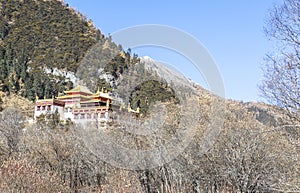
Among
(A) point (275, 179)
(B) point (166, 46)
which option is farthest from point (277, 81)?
(A) point (275, 179)

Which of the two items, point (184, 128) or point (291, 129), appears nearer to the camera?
point (291, 129)

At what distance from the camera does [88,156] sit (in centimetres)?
1545

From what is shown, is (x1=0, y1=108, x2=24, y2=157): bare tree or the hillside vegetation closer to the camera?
the hillside vegetation

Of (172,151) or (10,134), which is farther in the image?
(10,134)

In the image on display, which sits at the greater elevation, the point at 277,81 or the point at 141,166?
the point at 277,81

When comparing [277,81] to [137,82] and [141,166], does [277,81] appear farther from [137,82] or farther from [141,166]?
[137,82]

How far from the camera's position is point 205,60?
10281mm

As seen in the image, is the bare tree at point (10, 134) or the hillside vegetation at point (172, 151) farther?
the bare tree at point (10, 134)

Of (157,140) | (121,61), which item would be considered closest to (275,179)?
(157,140)

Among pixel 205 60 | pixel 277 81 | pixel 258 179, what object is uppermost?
pixel 205 60

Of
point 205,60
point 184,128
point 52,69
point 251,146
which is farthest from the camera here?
point 52,69

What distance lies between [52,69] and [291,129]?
45.0 m

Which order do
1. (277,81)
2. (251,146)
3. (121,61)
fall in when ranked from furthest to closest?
1. (121,61)
2. (251,146)
3. (277,81)

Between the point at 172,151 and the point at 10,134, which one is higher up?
the point at 10,134
